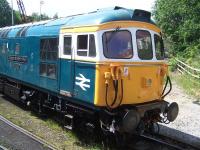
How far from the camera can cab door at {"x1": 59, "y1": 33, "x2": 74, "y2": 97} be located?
10.5m

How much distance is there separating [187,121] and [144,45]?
3.65 metres

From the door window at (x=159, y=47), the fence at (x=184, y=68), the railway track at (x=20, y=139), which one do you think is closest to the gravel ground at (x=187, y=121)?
the door window at (x=159, y=47)

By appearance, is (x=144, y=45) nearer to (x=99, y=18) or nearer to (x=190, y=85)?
(x=99, y=18)

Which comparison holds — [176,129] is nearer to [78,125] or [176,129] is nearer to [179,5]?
[78,125]

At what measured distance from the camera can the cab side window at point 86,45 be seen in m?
9.63

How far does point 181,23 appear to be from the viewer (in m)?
37.8

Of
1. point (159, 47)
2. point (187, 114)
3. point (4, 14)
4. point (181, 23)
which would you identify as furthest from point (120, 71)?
point (4, 14)

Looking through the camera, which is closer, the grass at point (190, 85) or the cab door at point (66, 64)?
the cab door at point (66, 64)

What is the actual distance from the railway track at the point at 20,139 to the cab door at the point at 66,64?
56.3 inches

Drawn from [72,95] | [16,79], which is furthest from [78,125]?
[16,79]

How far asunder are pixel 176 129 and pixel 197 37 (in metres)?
22.7

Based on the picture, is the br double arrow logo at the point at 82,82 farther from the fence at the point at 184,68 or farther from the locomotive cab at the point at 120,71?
the fence at the point at 184,68

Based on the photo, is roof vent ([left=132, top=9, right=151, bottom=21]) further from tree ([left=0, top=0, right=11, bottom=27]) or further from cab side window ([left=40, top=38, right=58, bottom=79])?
tree ([left=0, top=0, right=11, bottom=27])

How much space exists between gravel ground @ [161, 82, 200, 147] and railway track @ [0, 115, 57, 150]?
3.65 meters
